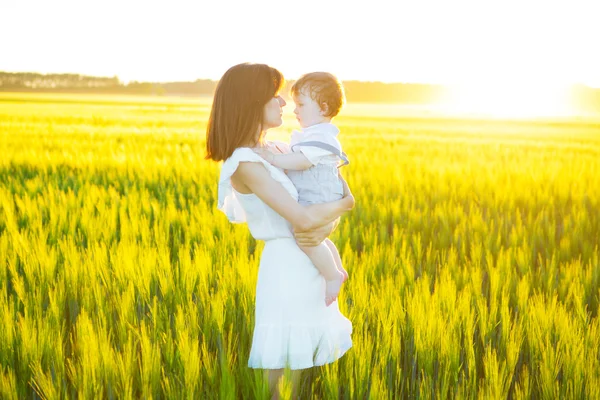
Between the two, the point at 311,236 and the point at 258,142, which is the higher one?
the point at 258,142

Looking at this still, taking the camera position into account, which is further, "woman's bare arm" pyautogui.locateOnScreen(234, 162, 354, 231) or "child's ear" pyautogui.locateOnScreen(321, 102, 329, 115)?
"child's ear" pyautogui.locateOnScreen(321, 102, 329, 115)

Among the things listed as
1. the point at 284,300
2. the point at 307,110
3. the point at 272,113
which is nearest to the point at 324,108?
the point at 307,110

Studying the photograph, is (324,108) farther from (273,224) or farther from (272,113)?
(273,224)

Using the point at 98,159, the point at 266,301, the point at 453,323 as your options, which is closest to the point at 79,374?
the point at 266,301

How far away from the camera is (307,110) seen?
1742 millimetres

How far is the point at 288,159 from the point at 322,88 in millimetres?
226

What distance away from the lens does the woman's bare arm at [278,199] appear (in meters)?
1.62

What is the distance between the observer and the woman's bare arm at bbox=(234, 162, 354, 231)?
1620mm

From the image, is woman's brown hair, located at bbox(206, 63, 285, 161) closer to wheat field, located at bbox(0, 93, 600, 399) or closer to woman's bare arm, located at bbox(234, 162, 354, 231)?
woman's bare arm, located at bbox(234, 162, 354, 231)

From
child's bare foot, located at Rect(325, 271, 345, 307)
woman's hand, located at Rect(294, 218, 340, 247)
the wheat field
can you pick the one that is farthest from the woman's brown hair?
the wheat field

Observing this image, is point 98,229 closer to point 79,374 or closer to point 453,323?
point 79,374

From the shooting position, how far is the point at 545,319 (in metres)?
2.03

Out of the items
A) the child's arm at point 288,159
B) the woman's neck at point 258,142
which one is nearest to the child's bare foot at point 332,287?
the child's arm at point 288,159

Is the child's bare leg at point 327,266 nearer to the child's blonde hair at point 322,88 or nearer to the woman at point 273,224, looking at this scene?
the woman at point 273,224
